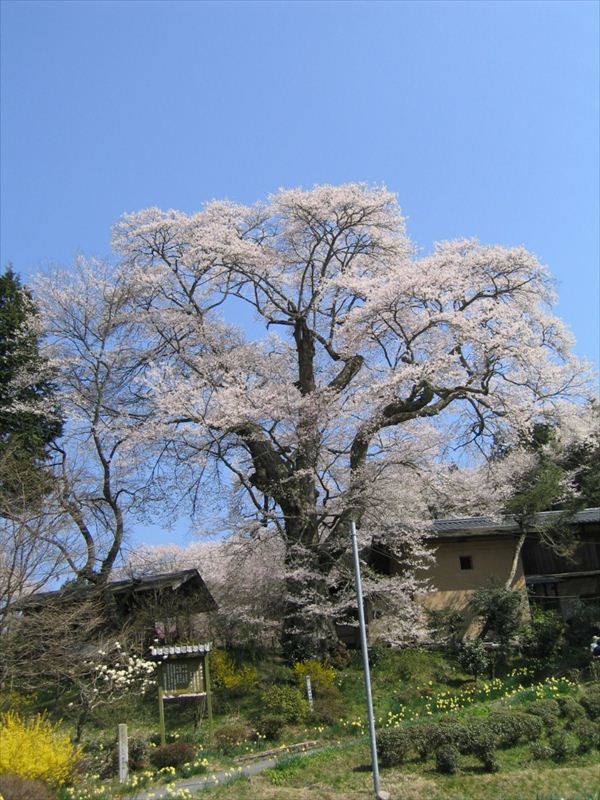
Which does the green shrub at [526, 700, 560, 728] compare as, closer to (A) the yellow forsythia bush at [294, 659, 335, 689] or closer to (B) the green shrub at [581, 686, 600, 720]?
(B) the green shrub at [581, 686, 600, 720]

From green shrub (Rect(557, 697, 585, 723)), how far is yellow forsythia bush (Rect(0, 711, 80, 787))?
7211mm

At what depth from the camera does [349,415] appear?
61.3 feet

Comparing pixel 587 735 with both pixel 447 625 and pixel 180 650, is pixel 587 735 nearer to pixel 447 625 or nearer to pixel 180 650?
pixel 180 650

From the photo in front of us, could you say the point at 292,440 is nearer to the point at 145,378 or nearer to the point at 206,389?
the point at 206,389

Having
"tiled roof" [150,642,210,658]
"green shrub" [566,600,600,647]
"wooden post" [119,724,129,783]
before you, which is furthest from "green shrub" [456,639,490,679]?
"wooden post" [119,724,129,783]

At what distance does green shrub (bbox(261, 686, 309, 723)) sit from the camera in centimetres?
1386

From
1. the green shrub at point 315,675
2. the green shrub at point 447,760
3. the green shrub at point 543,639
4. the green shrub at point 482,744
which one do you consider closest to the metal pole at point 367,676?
the green shrub at point 447,760

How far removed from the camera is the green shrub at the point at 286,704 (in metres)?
13.9

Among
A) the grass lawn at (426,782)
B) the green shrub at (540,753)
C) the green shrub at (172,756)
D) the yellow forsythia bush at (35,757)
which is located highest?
the yellow forsythia bush at (35,757)

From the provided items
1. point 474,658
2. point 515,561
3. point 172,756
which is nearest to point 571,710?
point 474,658

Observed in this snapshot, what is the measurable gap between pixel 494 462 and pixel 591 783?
11.0 metres

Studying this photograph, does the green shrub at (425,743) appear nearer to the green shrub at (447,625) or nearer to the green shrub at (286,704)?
the green shrub at (286,704)

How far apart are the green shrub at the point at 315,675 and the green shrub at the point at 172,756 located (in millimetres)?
4022

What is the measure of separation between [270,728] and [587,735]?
5216 millimetres
